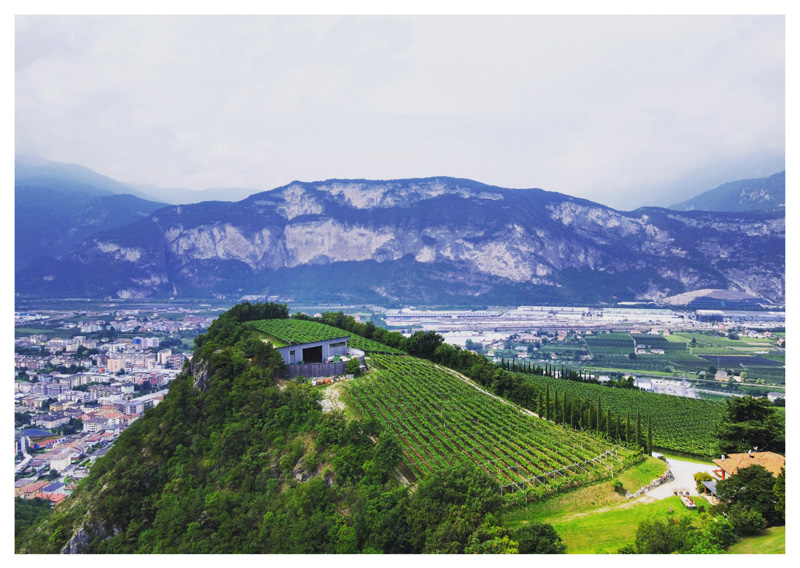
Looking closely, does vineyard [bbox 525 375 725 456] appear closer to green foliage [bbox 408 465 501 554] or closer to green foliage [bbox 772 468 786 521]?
green foliage [bbox 772 468 786 521]

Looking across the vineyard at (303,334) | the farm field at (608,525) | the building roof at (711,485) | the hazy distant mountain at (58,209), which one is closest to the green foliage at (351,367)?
the vineyard at (303,334)

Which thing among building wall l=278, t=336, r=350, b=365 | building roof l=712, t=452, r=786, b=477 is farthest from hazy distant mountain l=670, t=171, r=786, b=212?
building wall l=278, t=336, r=350, b=365

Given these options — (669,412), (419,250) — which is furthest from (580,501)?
(419,250)

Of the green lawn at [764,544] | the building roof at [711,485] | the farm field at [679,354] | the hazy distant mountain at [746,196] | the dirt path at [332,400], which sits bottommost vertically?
the farm field at [679,354]

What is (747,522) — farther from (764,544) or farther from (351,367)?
(351,367)

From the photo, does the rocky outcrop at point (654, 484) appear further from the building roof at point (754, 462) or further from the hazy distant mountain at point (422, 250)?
the hazy distant mountain at point (422, 250)

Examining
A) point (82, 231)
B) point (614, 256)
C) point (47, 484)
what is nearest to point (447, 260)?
point (614, 256)

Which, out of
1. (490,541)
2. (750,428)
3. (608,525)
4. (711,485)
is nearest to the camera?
(490,541)
